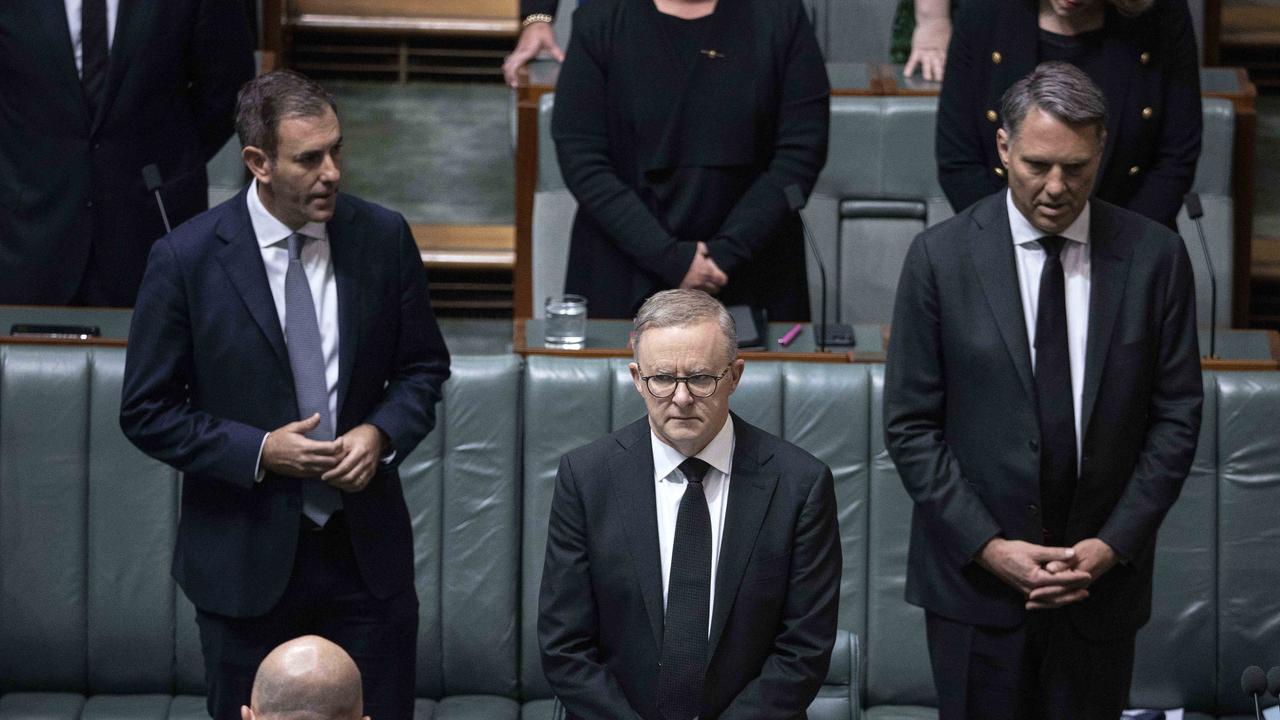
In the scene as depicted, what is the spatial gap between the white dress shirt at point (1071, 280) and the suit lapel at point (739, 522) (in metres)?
0.45

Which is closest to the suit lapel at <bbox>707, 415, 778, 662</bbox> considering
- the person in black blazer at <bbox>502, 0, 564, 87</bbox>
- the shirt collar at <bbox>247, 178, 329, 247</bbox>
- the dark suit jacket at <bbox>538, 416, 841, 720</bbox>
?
Result: the dark suit jacket at <bbox>538, 416, 841, 720</bbox>

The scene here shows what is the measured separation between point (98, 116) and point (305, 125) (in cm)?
119

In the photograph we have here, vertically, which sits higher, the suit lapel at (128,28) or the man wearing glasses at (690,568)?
the suit lapel at (128,28)

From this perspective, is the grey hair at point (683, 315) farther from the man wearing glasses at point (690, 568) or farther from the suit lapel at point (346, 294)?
the suit lapel at point (346, 294)

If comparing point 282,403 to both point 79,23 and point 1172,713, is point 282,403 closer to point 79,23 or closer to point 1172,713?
point 79,23

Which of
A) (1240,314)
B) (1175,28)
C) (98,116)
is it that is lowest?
(1240,314)

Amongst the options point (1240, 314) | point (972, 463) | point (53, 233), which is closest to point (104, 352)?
point (53, 233)

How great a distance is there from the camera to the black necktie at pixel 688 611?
2164 millimetres

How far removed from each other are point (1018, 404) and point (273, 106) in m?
1.04

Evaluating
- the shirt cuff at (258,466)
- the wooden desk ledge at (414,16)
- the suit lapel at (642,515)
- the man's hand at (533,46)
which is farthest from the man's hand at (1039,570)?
the wooden desk ledge at (414,16)

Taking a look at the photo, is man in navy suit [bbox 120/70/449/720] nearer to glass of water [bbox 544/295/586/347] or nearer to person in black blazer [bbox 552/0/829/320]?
glass of water [bbox 544/295/586/347]

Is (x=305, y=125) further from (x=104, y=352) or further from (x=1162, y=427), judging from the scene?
(x=1162, y=427)

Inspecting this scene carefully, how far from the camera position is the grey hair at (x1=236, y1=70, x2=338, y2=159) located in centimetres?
240

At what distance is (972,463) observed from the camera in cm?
246
